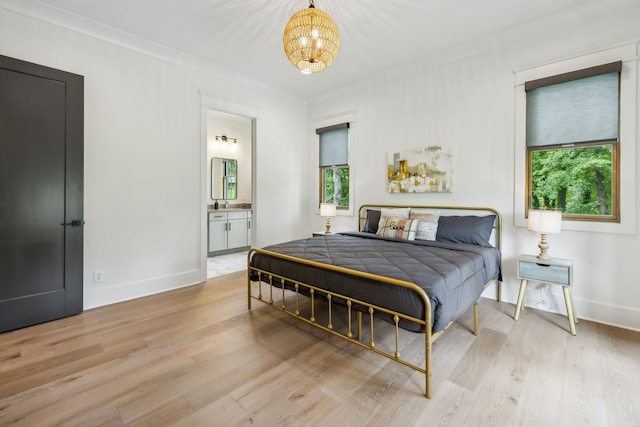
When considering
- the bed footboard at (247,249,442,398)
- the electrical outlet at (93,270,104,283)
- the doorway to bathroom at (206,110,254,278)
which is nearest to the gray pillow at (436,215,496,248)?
the bed footboard at (247,249,442,398)

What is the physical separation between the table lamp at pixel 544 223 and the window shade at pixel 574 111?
830 millimetres

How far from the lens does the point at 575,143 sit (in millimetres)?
2895

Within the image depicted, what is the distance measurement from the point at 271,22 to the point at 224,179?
13.4 ft

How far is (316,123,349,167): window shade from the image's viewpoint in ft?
16.2

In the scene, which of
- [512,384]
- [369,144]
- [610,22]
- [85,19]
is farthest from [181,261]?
[610,22]

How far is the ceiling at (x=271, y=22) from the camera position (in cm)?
279

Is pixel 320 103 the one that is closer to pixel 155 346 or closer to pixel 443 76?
pixel 443 76

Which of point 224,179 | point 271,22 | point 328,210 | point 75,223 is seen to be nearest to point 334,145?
point 328,210

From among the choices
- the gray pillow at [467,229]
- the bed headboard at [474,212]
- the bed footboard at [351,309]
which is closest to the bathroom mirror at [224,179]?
the bed footboard at [351,309]

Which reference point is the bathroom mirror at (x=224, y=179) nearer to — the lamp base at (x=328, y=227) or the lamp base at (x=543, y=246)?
the lamp base at (x=328, y=227)

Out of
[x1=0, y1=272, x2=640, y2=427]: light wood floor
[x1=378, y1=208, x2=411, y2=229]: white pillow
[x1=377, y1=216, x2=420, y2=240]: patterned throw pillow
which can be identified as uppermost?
[x1=378, y1=208, x2=411, y2=229]: white pillow

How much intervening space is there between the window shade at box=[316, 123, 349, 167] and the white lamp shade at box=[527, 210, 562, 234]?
2.82 m

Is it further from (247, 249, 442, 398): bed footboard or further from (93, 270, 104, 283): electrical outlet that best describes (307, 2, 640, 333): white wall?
(93, 270, 104, 283): electrical outlet

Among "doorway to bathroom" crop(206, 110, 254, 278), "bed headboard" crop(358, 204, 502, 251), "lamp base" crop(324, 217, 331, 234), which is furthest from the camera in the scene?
"doorway to bathroom" crop(206, 110, 254, 278)
